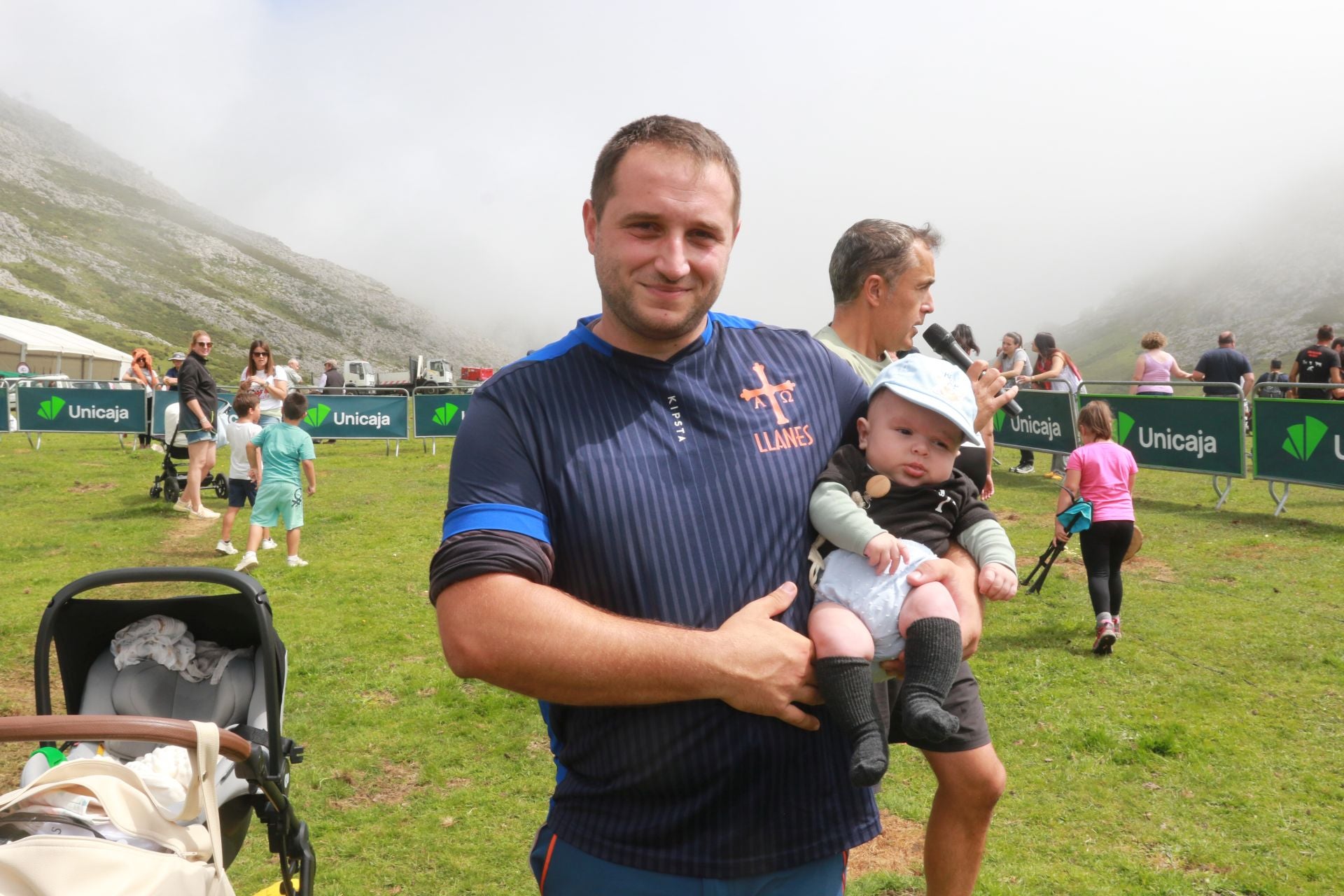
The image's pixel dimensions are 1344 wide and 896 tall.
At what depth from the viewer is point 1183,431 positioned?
1293cm

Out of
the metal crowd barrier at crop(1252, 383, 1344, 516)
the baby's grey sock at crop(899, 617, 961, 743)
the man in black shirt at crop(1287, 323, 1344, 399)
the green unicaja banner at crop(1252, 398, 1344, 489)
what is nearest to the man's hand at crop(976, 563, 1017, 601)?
the baby's grey sock at crop(899, 617, 961, 743)

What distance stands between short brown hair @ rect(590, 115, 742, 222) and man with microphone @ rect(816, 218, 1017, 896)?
118 cm

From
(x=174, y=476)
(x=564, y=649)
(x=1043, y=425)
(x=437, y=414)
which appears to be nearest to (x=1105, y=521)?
(x=564, y=649)

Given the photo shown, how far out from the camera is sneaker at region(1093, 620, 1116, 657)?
22.6 ft

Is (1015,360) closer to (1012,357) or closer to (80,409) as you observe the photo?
(1012,357)

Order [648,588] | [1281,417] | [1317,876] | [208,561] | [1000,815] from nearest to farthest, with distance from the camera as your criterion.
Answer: [648,588]
[1317,876]
[1000,815]
[208,561]
[1281,417]

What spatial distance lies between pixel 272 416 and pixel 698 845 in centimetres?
1231

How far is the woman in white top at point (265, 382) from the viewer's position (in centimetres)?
1194

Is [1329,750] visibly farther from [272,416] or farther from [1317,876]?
[272,416]

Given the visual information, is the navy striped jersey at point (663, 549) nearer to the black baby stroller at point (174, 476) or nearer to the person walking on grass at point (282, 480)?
the person walking on grass at point (282, 480)

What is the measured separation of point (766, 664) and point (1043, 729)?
4652 millimetres

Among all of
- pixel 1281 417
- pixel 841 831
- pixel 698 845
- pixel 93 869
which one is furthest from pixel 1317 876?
pixel 1281 417

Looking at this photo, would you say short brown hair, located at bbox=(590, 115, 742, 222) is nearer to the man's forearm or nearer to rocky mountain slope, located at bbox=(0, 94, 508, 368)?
the man's forearm

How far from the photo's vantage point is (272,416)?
12.8 m
